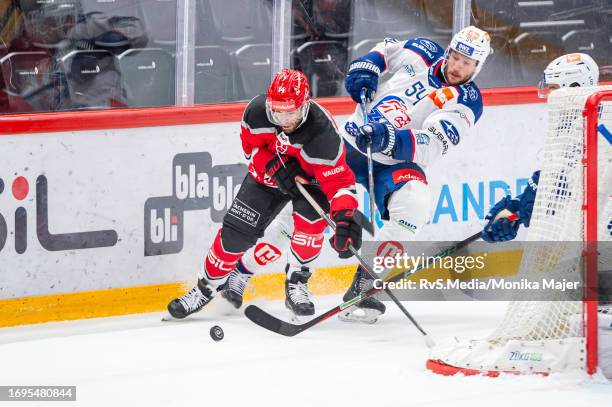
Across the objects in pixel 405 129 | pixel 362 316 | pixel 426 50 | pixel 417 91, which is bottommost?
pixel 362 316

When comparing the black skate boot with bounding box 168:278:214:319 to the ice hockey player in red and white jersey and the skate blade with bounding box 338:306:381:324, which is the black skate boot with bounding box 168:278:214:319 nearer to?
the ice hockey player in red and white jersey

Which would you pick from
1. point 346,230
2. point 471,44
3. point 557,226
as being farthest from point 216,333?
point 471,44

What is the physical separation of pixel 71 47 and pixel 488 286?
2.43m

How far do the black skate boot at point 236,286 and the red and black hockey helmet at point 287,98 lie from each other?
873mm

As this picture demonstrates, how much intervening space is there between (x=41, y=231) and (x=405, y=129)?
162 cm

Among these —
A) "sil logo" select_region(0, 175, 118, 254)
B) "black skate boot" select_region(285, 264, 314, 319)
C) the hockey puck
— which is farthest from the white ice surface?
"sil logo" select_region(0, 175, 118, 254)

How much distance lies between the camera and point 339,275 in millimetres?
5387

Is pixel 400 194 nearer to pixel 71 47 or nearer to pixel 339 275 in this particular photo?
pixel 339 275

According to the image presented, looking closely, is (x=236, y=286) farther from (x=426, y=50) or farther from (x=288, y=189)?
(x=426, y=50)

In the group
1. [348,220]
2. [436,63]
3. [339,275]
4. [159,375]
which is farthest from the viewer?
[339,275]

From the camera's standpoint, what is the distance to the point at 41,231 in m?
4.51

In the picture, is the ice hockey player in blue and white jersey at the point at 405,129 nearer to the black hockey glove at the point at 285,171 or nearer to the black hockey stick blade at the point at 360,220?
the black hockey stick blade at the point at 360,220

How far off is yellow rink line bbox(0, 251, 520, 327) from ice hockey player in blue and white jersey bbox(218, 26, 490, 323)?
0.37 meters

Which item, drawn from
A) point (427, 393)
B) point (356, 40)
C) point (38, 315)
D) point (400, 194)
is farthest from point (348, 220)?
point (356, 40)
